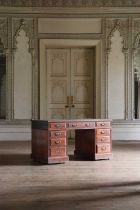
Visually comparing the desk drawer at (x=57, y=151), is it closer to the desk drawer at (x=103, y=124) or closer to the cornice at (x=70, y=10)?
the desk drawer at (x=103, y=124)

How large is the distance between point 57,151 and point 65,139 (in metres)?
0.25

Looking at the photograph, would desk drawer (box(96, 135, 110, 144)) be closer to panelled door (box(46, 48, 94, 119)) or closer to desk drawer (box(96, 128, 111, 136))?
desk drawer (box(96, 128, 111, 136))

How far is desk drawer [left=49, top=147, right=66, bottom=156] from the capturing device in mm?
6525

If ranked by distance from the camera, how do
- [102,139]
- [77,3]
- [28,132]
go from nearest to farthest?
1. [102,139]
2. [28,132]
3. [77,3]

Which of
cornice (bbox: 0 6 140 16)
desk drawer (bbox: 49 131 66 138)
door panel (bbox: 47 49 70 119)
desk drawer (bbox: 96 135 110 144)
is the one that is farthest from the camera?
door panel (bbox: 47 49 70 119)

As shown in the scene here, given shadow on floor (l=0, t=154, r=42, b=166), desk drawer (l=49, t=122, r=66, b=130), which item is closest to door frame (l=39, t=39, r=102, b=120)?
shadow on floor (l=0, t=154, r=42, b=166)

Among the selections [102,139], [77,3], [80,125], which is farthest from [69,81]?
[80,125]

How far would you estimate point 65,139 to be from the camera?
6699mm

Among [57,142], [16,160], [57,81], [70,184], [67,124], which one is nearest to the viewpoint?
[70,184]

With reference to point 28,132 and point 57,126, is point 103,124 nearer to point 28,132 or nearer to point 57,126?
point 57,126

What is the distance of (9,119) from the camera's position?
1048 cm

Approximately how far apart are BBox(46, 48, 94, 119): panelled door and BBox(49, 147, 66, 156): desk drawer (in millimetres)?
4092

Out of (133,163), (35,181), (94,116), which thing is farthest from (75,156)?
(94,116)

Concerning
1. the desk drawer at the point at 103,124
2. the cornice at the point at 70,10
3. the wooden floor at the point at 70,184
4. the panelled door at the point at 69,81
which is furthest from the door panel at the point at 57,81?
the desk drawer at the point at 103,124
